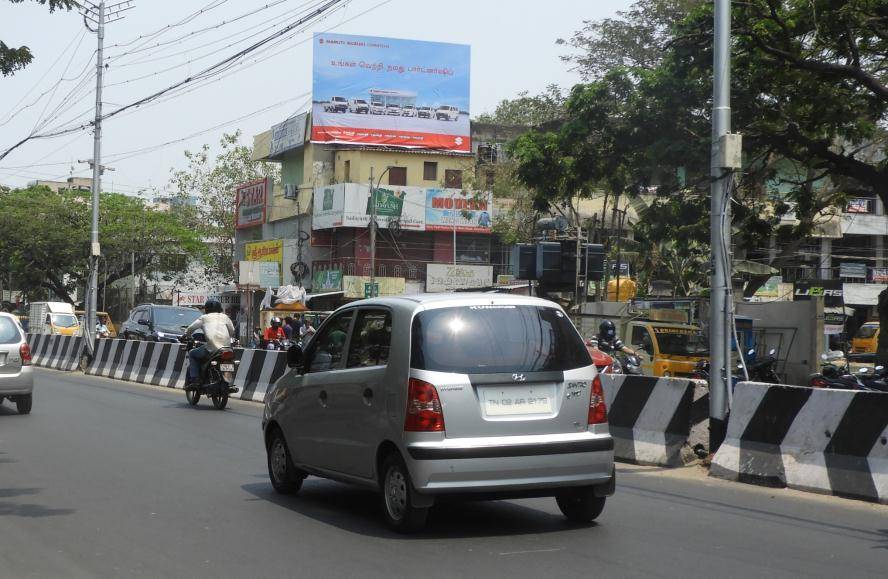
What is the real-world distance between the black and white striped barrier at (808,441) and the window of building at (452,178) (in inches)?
1858

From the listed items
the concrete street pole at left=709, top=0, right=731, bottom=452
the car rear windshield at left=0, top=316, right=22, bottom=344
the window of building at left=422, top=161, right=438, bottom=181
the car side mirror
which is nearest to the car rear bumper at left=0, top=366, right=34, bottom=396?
the car rear windshield at left=0, top=316, right=22, bottom=344

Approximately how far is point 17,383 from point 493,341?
442 inches

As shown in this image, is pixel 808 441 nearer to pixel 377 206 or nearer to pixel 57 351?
pixel 57 351

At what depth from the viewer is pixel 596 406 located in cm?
747

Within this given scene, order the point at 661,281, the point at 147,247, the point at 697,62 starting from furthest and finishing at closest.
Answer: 1. the point at 147,247
2. the point at 661,281
3. the point at 697,62

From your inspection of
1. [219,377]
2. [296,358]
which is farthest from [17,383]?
[296,358]

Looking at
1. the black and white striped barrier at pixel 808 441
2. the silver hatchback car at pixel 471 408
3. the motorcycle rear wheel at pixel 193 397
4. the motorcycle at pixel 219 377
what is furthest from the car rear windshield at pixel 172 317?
the silver hatchback car at pixel 471 408

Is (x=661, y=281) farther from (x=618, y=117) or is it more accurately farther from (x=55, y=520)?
(x=55, y=520)

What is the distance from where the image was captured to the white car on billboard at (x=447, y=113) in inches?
2297

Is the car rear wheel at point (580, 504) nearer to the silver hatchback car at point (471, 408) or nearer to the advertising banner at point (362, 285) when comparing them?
the silver hatchback car at point (471, 408)

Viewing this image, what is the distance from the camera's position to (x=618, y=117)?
22.5 m

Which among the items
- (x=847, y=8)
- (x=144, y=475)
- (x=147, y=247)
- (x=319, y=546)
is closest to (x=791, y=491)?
(x=319, y=546)

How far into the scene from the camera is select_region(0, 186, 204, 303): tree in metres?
70.4

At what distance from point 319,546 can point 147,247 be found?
221 feet
